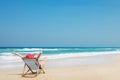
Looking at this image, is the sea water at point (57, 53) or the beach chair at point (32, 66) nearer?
the beach chair at point (32, 66)

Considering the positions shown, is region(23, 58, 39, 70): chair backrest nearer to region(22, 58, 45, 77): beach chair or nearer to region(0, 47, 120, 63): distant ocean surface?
region(22, 58, 45, 77): beach chair

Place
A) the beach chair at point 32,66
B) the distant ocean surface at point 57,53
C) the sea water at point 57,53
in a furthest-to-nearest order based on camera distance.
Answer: the sea water at point 57,53
the distant ocean surface at point 57,53
the beach chair at point 32,66

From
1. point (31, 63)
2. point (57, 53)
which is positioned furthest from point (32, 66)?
point (57, 53)

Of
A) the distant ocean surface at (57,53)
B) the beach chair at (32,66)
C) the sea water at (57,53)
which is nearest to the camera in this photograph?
the beach chair at (32,66)

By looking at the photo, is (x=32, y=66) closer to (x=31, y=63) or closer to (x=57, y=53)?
(x=31, y=63)

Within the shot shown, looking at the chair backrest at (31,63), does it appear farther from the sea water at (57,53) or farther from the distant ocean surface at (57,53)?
the sea water at (57,53)

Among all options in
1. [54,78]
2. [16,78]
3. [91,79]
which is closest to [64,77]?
[54,78]

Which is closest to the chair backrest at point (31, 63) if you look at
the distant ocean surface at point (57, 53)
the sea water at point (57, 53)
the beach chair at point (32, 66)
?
the beach chair at point (32, 66)

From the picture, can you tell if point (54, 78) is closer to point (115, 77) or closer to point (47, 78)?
point (47, 78)

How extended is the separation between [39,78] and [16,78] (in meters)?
0.83

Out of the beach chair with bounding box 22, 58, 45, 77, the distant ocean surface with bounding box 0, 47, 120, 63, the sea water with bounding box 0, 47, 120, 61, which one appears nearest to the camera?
the beach chair with bounding box 22, 58, 45, 77

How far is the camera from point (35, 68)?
1089 centimetres

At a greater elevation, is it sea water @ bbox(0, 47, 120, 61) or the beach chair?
sea water @ bbox(0, 47, 120, 61)

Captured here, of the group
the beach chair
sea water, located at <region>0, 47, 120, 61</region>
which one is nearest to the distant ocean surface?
sea water, located at <region>0, 47, 120, 61</region>
